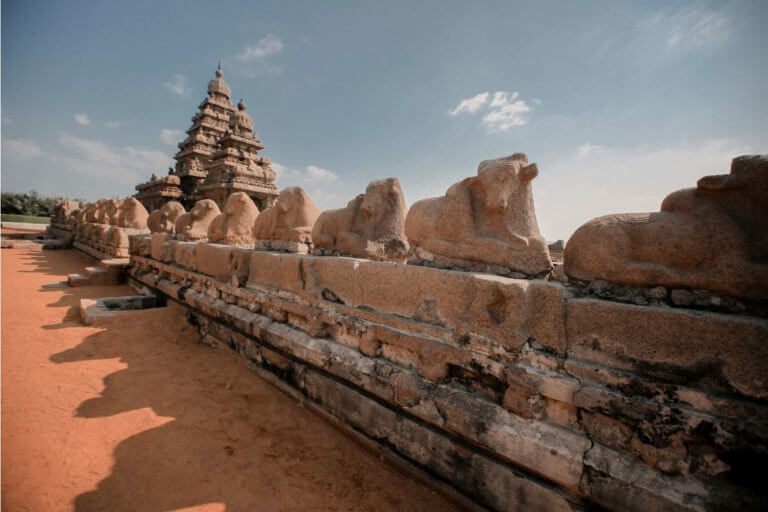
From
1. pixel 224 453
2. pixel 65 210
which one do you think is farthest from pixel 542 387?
pixel 65 210

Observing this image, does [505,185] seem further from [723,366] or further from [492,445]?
[492,445]

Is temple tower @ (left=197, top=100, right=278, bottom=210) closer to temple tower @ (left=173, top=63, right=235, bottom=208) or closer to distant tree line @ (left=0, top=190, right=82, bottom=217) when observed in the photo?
temple tower @ (left=173, top=63, right=235, bottom=208)

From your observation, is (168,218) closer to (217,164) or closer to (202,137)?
(217,164)

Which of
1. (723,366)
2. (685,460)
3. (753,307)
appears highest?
(753,307)

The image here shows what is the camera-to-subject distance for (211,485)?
194cm

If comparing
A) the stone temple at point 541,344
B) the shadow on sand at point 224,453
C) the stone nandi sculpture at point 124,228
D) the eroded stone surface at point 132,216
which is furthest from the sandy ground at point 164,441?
the eroded stone surface at point 132,216

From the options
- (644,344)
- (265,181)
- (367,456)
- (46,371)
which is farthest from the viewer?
(265,181)

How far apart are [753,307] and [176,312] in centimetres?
583

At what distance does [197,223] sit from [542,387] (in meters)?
6.12

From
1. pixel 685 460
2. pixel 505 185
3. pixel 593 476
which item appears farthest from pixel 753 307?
pixel 505 185

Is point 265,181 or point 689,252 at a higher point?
point 265,181

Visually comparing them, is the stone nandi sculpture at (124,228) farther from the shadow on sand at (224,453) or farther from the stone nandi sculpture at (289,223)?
the stone nandi sculpture at (289,223)

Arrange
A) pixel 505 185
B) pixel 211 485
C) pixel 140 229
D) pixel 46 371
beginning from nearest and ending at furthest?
1. pixel 211 485
2. pixel 505 185
3. pixel 46 371
4. pixel 140 229

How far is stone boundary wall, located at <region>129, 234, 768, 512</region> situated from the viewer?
1.22 m
